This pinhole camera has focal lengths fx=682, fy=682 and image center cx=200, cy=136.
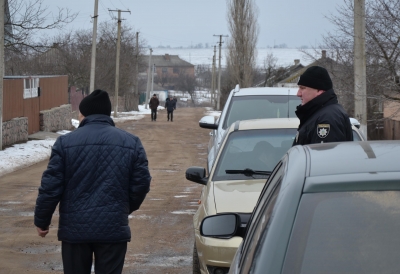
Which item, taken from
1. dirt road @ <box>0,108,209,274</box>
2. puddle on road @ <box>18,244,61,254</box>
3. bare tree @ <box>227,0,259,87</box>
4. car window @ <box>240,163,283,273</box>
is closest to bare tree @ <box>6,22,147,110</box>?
bare tree @ <box>227,0,259,87</box>

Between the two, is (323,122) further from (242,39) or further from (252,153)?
(242,39)

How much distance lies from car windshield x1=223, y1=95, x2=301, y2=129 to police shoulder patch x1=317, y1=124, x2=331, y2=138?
5.43 metres

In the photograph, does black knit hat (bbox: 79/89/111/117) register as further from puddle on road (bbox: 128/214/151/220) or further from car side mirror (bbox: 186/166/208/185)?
puddle on road (bbox: 128/214/151/220)

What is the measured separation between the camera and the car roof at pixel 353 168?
7.22 feet

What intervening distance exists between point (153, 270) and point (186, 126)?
92.4ft

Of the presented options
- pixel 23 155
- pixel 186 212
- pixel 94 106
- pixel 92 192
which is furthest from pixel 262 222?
pixel 23 155

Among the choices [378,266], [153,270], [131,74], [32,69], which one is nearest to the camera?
[378,266]

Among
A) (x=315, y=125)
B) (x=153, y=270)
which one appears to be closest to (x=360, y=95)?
(x=153, y=270)

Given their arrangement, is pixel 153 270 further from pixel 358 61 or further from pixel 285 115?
pixel 358 61

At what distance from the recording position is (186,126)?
116 ft

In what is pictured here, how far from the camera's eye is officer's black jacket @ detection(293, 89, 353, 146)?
5.20 metres

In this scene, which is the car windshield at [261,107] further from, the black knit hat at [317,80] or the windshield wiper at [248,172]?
the black knit hat at [317,80]

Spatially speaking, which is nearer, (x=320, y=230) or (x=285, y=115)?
(x=320, y=230)

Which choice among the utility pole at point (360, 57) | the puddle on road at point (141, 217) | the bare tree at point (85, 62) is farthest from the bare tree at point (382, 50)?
the bare tree at point (85, 62)
